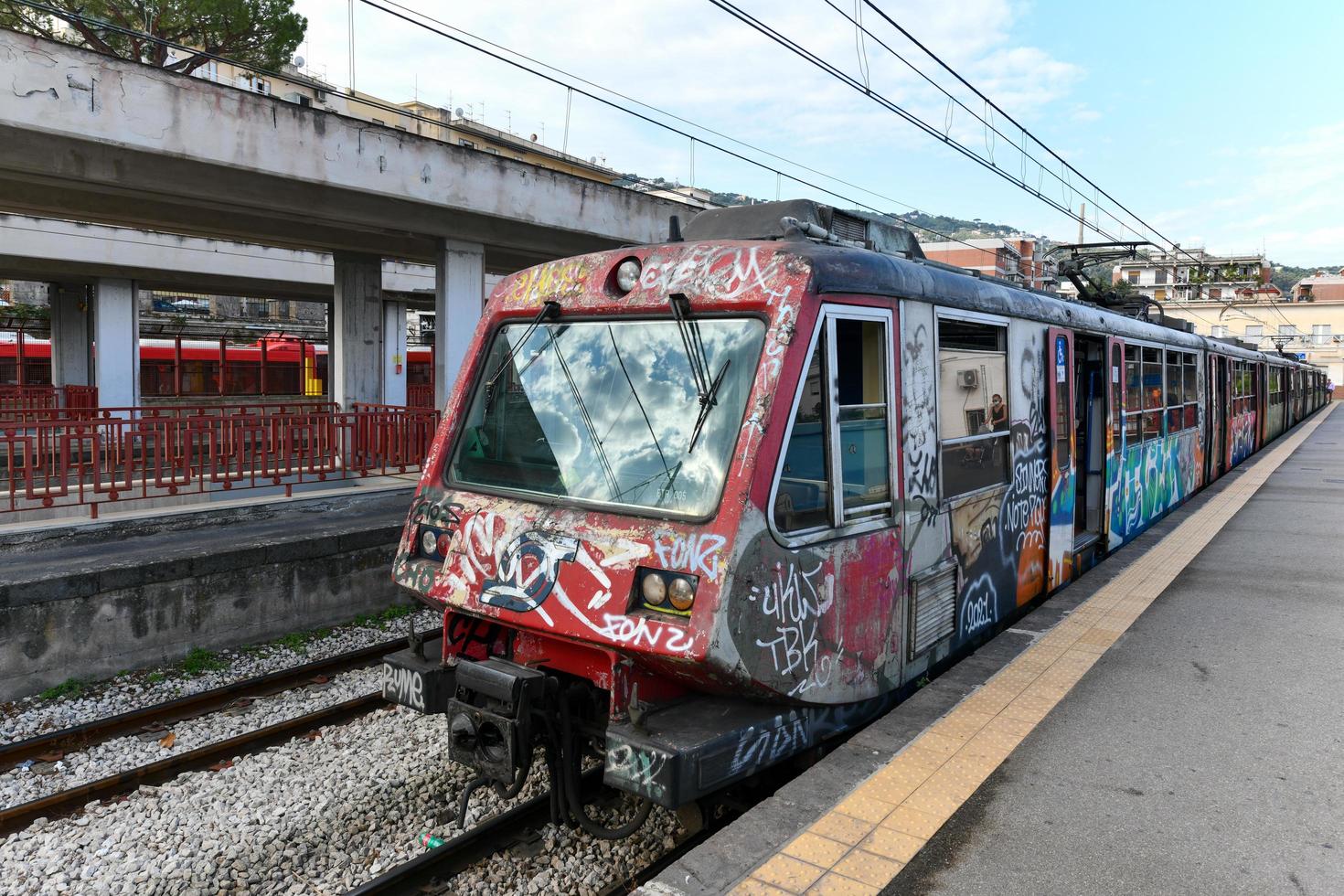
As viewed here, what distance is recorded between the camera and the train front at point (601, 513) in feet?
12.9

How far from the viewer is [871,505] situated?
4559 mm

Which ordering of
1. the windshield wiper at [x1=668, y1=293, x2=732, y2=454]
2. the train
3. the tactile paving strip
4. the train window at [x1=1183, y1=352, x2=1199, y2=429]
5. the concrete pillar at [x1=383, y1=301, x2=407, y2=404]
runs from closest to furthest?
1. the tactile paving strip
2. the windshield wiper at [x1=668, y1=293, x2=732, y2=454]
3. the train window at [x1=1183, y1=352, x2=1199, y2=429]
4. the concrete pillar at [x1=383, y1=301, x2=407, y2=404]
5. the train

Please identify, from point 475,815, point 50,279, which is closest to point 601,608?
point 475,815

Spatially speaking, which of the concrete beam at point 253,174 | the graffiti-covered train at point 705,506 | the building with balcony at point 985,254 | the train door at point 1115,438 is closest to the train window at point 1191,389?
the train door at point 1115,438

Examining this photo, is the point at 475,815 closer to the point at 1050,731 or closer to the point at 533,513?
the point at 533,513

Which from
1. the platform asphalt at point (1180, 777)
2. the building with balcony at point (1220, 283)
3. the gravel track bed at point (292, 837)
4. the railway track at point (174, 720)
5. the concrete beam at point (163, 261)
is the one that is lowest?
the gravel track bed at point (292, 837)

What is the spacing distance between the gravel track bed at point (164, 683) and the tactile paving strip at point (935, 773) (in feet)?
10.2

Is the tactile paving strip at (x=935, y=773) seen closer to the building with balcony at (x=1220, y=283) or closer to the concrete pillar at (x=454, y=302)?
the concrete pillar at (x=454, y=302)

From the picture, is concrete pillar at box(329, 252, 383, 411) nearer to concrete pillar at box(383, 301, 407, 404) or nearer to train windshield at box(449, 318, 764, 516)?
concrete pillar at box(383, 301, 407, 404)

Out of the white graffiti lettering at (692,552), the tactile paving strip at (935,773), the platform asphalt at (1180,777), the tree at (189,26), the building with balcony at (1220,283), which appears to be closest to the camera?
the tactile paving strip at (935,773)

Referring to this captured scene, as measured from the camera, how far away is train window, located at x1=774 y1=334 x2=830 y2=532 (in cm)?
410

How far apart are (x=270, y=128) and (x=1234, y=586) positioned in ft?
37.7

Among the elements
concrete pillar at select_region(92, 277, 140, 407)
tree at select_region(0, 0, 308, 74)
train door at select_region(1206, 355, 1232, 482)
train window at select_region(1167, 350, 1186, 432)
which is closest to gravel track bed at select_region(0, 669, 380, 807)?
train window at select_region(1167, 350, 1186, 432)

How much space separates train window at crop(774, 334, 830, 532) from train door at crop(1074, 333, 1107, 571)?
485 cm
